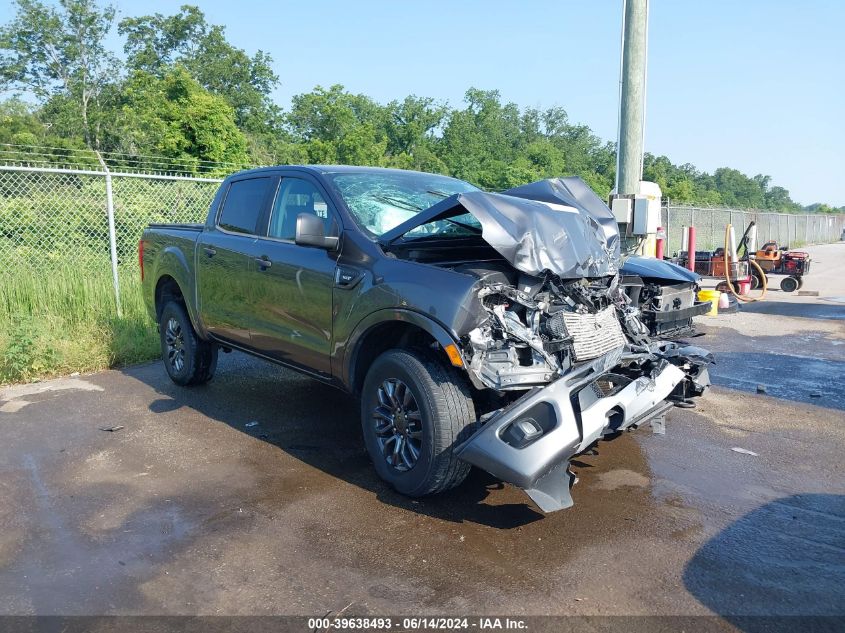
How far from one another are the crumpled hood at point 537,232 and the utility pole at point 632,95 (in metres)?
6.33

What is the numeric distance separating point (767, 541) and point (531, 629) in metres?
1.54

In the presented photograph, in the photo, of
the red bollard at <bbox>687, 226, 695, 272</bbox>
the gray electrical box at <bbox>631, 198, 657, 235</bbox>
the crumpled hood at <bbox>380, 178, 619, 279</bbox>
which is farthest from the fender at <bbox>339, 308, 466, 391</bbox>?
the red bollard at <bbox>687, 226, 695, 272</bbox>

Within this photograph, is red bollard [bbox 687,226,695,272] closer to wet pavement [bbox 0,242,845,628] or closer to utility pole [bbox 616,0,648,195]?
utility pole [bbox 616,0,648,195]

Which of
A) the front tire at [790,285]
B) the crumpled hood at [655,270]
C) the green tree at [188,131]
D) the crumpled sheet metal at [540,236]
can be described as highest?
the green tree at [188,131]

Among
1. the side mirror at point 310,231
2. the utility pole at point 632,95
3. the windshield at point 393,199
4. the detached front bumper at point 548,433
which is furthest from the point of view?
the utility pole at point 632,95

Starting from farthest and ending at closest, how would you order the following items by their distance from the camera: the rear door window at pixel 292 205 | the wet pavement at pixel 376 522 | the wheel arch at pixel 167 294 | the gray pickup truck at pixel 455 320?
the wheel arch at pixel 167 294 < the rear door window at pixel 292 205 < the gray pickup truck at pixel 455 320 < the wet pavement at pixel 376 522

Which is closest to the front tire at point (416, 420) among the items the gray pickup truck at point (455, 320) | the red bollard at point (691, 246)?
the gray pickup truck at point (455, 320)

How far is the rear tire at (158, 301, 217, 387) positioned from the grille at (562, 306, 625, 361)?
382 cm

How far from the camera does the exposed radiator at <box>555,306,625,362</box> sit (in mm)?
4051

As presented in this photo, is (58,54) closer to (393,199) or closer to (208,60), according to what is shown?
(208,60)

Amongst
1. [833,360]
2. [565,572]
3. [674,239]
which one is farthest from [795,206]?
[565,572]

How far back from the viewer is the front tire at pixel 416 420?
12.8ft

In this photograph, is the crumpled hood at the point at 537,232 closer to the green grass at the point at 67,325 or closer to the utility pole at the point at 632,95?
the green grass at the point at 67,325

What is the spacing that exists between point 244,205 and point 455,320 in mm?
2812
